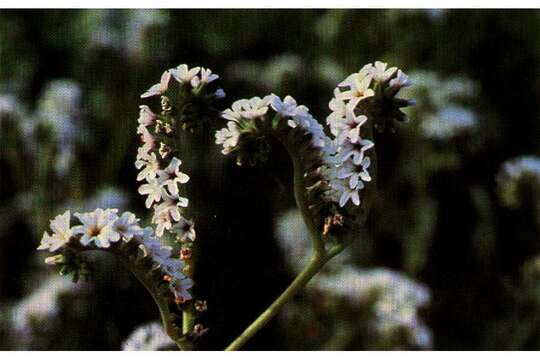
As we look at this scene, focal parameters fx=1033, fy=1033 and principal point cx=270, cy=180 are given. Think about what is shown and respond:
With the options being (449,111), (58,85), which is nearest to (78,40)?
(58,85)

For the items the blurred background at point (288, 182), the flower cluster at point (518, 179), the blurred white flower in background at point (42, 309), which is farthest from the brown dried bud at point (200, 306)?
the flower cluster at point (518, 179)

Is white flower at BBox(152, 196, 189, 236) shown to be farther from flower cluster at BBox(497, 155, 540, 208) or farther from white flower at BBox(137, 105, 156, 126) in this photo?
flower cluster at BBox(497, 155, 540, 208)

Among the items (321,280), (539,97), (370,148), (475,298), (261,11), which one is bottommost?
(475,298)

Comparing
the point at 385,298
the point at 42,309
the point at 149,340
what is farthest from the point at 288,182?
the point at 149,340

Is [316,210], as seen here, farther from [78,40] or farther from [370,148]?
[78,40]

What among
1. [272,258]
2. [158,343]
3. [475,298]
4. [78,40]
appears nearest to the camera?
[158,343]

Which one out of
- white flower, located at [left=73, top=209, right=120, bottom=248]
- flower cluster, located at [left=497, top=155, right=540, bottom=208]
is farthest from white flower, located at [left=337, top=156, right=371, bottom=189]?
flower cluster, located at [left=497, top=155, right=540, bottom=208]
